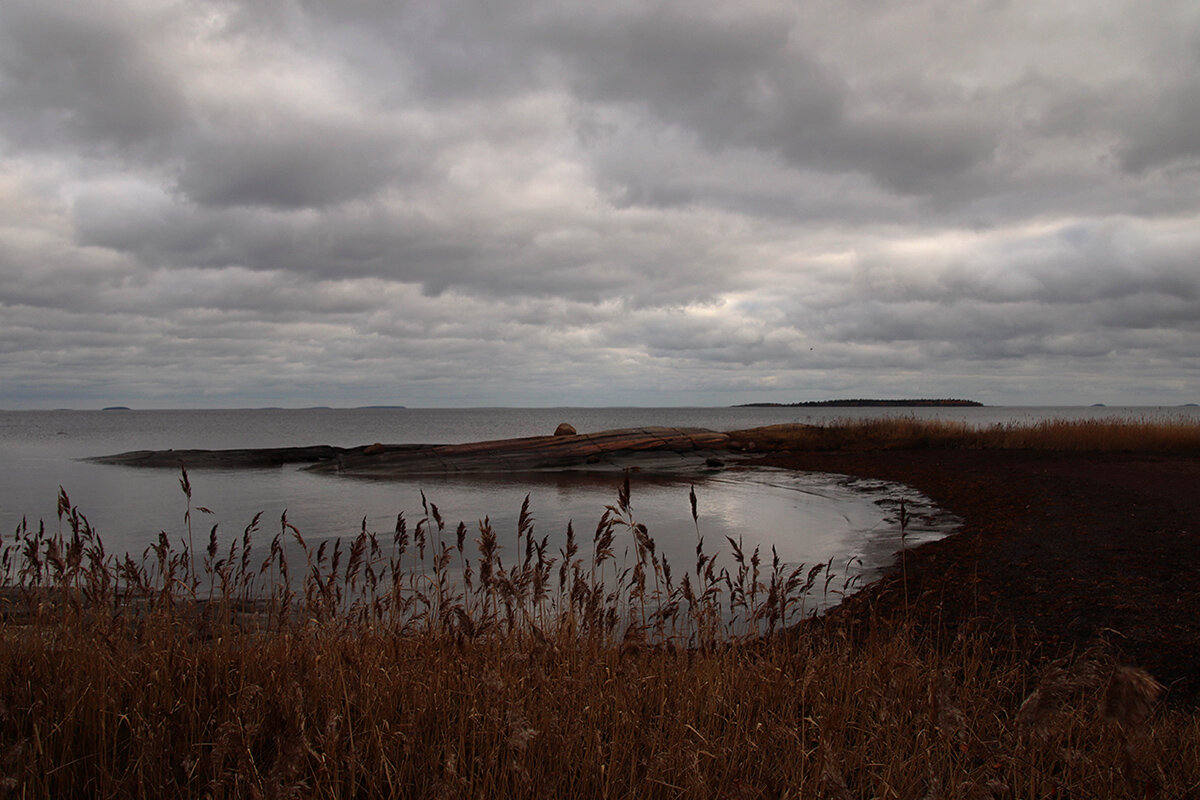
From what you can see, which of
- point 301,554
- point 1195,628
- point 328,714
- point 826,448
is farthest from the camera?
point 826,448

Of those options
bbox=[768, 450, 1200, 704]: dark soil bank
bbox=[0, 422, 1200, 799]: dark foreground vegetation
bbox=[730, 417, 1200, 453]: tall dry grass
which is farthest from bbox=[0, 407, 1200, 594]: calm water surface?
bbox=[730, 417, 1200, 453]: tall dry grass

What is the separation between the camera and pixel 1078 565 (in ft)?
28.4

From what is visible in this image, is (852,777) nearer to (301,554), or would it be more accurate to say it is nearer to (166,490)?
(301,554)

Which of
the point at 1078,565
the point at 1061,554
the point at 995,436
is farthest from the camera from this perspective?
the point at 995,436

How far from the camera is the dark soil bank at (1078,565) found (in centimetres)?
612

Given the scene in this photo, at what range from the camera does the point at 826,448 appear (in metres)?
32.1

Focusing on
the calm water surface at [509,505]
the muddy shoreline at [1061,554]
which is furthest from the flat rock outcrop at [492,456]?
the calm water surface at [509,505]

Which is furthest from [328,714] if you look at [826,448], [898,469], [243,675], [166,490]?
[826,448]

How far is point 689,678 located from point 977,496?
14.6 m

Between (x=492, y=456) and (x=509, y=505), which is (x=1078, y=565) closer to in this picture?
(x=509, y=505)

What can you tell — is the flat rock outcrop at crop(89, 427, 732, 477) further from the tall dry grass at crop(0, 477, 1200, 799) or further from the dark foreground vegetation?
the tall dry grass at crop(0, 477, 1200, 799)

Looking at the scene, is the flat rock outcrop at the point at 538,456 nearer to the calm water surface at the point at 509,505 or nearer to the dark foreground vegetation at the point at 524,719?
the calm water surface at the point at 509,505

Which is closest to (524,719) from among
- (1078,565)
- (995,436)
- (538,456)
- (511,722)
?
(511,722)

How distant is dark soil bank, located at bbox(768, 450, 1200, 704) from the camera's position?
6122mm
